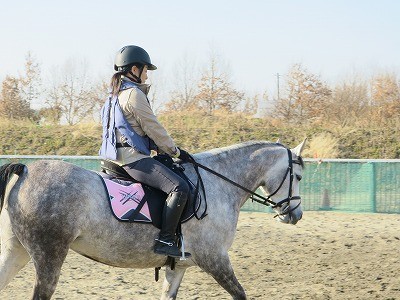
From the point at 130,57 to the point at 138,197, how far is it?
1.28 m

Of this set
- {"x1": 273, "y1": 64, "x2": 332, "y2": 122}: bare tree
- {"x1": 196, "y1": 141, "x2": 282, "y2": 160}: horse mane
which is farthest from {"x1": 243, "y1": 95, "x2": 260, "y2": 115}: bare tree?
{"x1": 196, "y1": 141, "x2": 282, "y2": 160}: horse mane

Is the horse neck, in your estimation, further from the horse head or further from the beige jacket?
the beige jacket

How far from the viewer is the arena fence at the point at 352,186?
14.8 m

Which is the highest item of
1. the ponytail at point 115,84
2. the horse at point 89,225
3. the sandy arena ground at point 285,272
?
the ponytail at point 115,84

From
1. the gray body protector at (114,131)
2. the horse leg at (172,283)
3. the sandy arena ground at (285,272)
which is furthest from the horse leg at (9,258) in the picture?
the sandy arena ground at (285,272)

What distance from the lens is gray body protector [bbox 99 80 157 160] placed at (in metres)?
6.36

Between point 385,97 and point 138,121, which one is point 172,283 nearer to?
point 138,121

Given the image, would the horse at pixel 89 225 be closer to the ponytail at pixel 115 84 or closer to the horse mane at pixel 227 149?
the horse mane at pixel 227 149

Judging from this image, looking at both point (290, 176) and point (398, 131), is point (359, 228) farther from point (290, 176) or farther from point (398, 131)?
point (398, 131)

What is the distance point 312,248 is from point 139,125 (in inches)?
218

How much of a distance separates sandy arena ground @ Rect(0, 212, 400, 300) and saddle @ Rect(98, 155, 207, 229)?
226cm

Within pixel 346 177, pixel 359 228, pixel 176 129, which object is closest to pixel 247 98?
pixel 176 129

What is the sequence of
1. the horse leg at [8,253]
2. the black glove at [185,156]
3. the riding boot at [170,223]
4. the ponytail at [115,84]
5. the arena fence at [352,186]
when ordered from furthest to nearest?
the arena fence at [352,186] < the black glove at [185,156] < the ponytail at [115,84] < the riding boot at [170,223] < the horse leg at [8,253]

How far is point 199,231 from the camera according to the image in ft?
21.6
